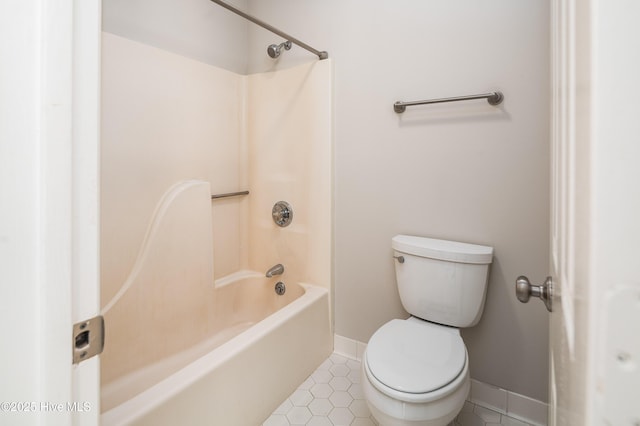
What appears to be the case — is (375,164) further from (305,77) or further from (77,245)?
A: (77,245)

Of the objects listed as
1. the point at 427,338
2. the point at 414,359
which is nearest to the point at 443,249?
the point at 427,338

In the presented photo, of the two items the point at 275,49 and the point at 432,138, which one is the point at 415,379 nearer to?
the point at 432,138

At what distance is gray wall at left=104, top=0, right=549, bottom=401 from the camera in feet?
4.43

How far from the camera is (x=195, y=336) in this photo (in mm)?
1743

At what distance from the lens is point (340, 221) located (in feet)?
6.17

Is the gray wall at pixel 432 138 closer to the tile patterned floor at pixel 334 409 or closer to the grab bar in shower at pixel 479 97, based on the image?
the grab bar in shower at pixel 479 97

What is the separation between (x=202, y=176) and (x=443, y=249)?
1.40 meters

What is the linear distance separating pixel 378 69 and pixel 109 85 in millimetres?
1308

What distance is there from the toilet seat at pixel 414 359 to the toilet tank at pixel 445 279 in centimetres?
8

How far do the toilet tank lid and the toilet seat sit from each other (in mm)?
317

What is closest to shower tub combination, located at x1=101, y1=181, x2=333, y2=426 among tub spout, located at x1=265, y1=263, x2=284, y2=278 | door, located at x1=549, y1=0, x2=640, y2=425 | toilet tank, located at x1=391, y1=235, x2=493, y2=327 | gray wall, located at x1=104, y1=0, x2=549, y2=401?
tub spout, located at x1=265, y1=263, x2=284, y2=278

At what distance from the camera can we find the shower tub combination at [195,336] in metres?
1.12

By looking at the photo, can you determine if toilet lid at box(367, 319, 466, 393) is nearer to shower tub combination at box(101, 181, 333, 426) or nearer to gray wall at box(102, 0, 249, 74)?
shower tub combination at box(101, 181, 333, 426)

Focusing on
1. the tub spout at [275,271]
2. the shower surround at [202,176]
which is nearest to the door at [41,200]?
the shower surround at [202,176]
